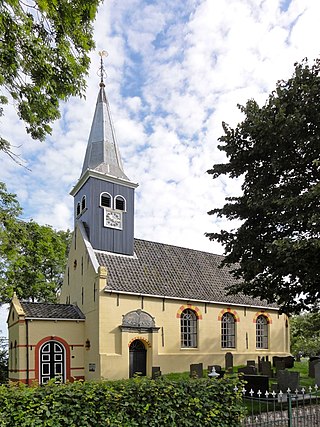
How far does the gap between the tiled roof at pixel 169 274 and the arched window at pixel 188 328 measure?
1.16 metres

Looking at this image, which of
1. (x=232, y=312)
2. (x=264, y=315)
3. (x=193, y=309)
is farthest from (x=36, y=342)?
(x=264, y=315)

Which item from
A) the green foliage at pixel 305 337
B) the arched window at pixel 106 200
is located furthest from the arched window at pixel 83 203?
the green foliage at pixel 305 337

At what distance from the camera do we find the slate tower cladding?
24.6 meters

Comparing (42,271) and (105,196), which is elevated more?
(105,196)

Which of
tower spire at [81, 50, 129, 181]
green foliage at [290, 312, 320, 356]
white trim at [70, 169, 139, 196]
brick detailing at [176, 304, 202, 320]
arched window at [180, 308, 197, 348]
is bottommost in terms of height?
green foliage at [290, 312, 320, 356]

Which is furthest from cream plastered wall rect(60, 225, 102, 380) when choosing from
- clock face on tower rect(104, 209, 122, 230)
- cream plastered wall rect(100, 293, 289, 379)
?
clock face on tower rect(104, 209, 122, 230)

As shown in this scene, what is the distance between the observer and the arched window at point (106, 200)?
25.1m

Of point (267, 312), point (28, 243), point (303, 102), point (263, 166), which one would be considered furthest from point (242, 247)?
point (267, 312)

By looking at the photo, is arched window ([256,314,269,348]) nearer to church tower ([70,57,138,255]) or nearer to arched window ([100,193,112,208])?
church tower ([70,57,138,255])

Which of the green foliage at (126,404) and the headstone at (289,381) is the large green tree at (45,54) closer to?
the green foliage at (126,404)

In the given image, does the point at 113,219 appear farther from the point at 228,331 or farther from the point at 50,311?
the point at 228,331

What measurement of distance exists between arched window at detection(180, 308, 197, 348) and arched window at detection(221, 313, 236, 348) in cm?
240

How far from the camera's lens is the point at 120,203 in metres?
25.8

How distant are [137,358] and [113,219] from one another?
8.55 metres
